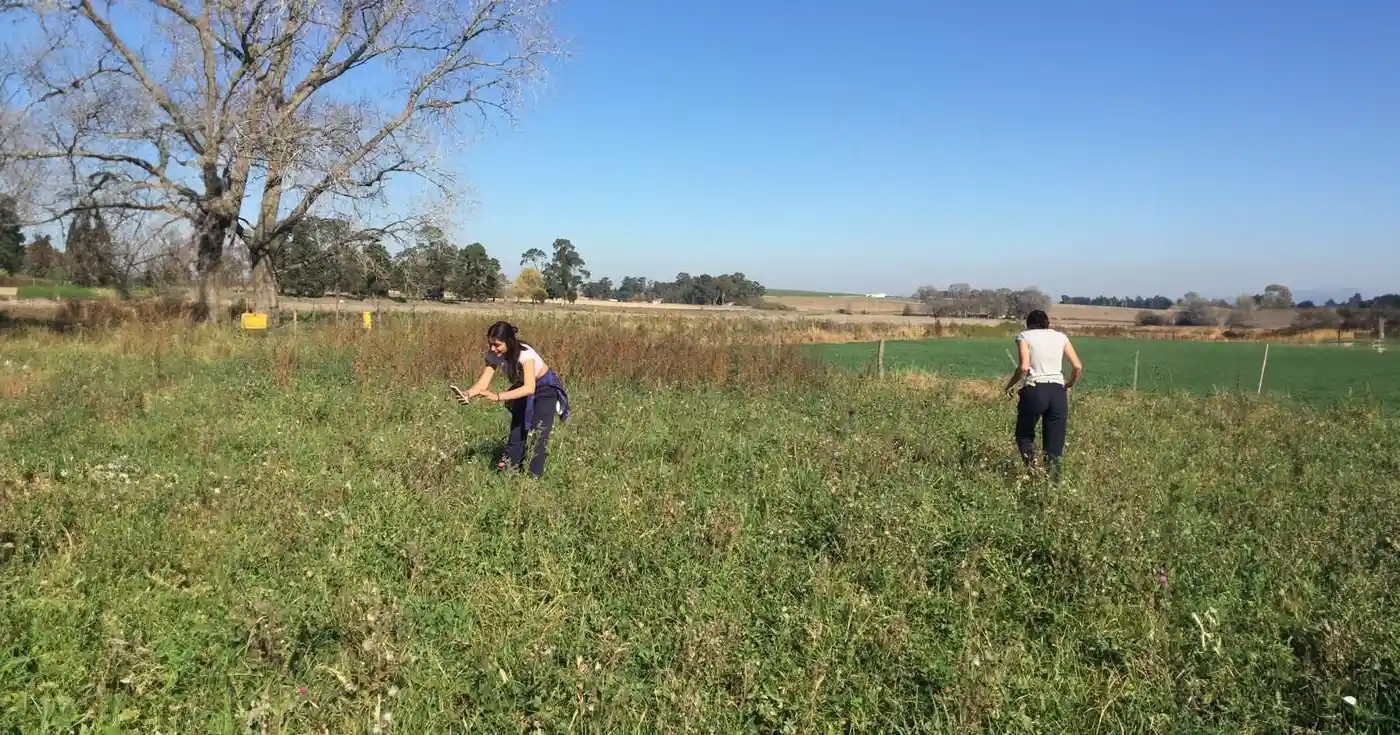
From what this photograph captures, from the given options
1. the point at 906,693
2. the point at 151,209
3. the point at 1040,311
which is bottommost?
the point at 906,693

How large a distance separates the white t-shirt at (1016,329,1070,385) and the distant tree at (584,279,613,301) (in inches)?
4073

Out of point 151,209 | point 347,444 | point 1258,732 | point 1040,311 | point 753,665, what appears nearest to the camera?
point 1258,732

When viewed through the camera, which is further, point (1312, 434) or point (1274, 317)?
point (1274, 317)

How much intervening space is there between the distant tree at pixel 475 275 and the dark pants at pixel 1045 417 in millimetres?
56997

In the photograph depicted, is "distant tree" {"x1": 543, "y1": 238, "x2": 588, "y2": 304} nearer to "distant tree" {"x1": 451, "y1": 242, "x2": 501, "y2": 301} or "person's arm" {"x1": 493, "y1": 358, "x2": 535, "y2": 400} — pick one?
"distant tree" {"x1": 451, "y1": 242, "x2": 501, "y2": 301}

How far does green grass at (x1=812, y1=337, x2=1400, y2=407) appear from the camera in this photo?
58.4 ft

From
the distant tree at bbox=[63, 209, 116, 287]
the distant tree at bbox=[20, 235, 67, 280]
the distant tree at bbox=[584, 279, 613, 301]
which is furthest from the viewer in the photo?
the distant tree at bbox=[584, 279, 613, 301]

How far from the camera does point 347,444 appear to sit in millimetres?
7457

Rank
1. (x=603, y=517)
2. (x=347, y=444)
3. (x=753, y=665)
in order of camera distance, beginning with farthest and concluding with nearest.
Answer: (x=347, y=444)
(x=603, y=517)
(x=753, y=665)

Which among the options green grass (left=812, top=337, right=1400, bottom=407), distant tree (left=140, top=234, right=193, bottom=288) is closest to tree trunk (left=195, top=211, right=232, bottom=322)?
distant tree (left=140, top=234, right=193, bottom=288)

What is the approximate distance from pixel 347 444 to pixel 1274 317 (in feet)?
217

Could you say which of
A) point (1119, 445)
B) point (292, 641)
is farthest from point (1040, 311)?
point (292, 641)

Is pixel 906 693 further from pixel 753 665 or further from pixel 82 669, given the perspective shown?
pixel 82 669

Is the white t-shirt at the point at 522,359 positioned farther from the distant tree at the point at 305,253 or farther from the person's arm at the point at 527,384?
the distant tree at the point at 305,253
